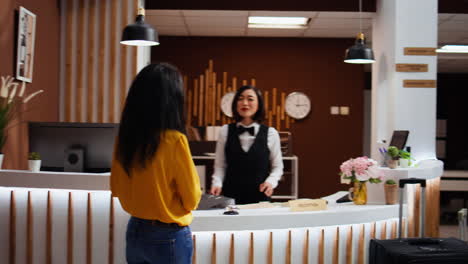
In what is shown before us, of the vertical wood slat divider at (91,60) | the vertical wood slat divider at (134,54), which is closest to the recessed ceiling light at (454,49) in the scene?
the vertical wood slat divider at (134,54)

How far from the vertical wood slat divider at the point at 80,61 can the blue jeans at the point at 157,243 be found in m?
4.24

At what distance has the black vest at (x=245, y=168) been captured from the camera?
3.46 metres

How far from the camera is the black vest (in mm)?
3465

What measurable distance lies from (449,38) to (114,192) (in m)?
7.65

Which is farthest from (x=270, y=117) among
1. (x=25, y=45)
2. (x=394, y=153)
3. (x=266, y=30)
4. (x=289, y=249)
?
(x=289, y=249)

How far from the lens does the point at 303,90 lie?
8648mm

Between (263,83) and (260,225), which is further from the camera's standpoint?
(263,83)

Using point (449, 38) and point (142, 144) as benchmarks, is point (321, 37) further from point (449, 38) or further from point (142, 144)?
point (142, 144)

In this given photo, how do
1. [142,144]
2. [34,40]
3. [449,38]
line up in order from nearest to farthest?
[142,144] < [34,40] < [449,38]

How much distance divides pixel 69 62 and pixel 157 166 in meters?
4.41

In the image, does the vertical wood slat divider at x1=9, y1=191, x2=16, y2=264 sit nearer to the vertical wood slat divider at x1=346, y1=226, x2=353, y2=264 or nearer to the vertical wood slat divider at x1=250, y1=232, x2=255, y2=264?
the vertical wood slat divider at x1=250, y1=232, x2=255, y2=264

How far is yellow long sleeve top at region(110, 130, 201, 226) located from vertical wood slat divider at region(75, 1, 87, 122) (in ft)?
13.9

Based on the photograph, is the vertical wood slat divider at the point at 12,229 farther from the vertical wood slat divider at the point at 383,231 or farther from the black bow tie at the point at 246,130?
the vertical wood slat divider at the point at 383,231

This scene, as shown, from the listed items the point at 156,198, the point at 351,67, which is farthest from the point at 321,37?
the point at 156,198
